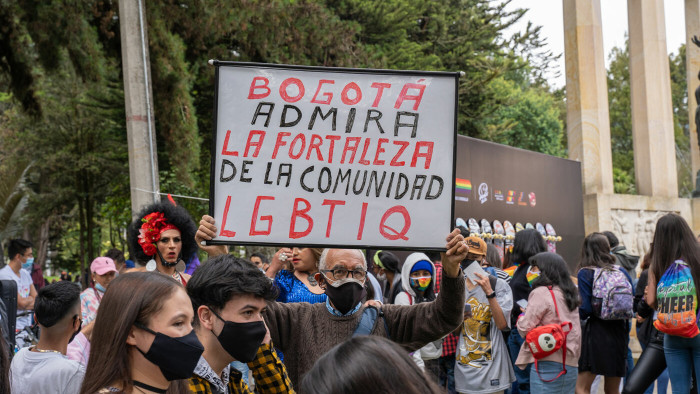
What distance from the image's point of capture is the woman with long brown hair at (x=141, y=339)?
102 inches

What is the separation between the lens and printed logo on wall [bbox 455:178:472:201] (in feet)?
40.3

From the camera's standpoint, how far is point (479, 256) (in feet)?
23.9

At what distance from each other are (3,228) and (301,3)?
12.3 m

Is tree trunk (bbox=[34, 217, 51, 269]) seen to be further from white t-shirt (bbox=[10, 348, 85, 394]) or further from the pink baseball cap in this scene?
white t-shirt (bbox=[10, 348, 85, 394])

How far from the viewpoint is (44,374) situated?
4.05 metres

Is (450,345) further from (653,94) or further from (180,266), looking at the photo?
(653,94)

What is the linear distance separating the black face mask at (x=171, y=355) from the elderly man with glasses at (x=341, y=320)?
1226 millimetres

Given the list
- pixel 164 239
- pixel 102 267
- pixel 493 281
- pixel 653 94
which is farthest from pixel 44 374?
pixel 653 94

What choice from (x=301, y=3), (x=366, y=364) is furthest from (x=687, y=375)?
(x=301, y=3)

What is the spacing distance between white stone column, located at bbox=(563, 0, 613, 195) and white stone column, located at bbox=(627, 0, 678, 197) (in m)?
2.37

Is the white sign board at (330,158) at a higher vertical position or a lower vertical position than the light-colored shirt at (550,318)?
higher

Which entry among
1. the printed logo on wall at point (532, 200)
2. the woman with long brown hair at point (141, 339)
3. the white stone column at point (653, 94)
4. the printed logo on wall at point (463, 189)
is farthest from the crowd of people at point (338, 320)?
the white stone column at point (653, 94)

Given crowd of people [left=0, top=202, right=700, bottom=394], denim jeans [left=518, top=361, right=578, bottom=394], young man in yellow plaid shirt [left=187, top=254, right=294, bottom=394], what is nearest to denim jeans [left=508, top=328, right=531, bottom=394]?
crowd of people [left=0, top=202, right=700, bottom=394]

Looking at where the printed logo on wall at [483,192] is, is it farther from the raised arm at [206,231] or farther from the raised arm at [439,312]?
the raised arm at [206,231]
